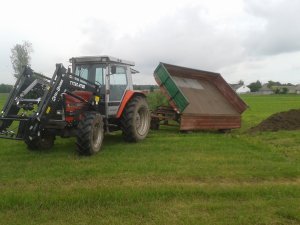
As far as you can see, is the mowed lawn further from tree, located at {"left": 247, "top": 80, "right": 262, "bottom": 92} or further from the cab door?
tree, located at {"left": 247, "top": 80, "right": 262, "bottom": 92}

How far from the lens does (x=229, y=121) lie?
14.1 metres

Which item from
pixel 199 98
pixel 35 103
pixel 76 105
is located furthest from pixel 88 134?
pixel 199 98

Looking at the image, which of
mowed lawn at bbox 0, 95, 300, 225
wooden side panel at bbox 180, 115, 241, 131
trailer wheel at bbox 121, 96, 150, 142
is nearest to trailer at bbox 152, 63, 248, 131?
wooden side panel at bbox 180, 115, 241, 131

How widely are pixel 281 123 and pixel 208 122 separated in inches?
109

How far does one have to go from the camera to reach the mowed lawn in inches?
Answer: 200

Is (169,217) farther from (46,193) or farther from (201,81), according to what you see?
(201,81)

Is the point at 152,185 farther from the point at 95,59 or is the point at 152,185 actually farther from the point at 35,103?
the point at 95,59

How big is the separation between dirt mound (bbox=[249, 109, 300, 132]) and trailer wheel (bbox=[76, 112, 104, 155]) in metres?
6.79

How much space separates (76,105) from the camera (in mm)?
9109

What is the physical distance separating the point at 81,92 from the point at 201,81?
25.3 ft

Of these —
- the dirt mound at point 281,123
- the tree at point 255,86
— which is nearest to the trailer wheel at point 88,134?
the dirt mound at point 281,123

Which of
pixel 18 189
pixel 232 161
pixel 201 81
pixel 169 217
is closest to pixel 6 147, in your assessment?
pixel 18 189

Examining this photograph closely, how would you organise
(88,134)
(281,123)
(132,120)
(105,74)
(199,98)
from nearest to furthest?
1. (88,134)
2. (105,74)
3. (132,120)
4. (281,123)
5. (199,98)

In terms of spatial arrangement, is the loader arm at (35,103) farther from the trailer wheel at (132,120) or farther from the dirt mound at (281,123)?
the dirt mound at (281,123)
